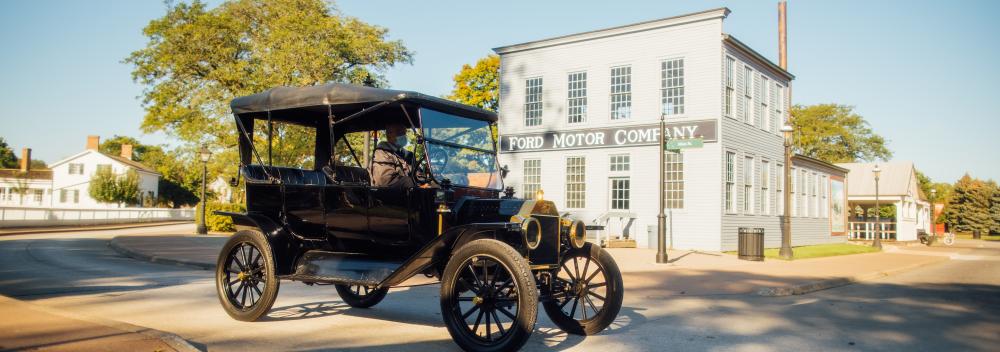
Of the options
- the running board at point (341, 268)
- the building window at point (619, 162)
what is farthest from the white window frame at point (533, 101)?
the running board at point (341, 268)

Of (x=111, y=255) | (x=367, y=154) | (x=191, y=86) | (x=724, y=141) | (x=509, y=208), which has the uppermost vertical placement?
(x=191, y=86)

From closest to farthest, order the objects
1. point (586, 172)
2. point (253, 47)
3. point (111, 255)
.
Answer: point (111, 255) < point (586, 172) < point (253, 47)

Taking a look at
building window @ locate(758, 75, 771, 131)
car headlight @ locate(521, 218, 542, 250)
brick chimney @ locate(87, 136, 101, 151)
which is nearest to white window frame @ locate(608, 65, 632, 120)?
building window @ locate(758, 75, 771, 131)

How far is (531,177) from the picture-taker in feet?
83.7

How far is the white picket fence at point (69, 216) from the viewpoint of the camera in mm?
35881

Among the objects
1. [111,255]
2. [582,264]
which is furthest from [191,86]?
[582,264]

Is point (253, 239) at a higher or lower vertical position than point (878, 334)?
higher

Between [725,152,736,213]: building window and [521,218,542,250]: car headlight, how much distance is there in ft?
59.2

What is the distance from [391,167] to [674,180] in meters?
17.1

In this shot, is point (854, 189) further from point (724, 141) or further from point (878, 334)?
point (878, 334)

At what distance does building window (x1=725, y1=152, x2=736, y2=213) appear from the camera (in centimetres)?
2261

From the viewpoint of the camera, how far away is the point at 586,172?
24141 millimetres

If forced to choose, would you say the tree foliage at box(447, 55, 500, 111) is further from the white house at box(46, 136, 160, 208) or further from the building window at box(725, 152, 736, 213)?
the white house at box(46, 136, 160, 208)

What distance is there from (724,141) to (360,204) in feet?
57.6
